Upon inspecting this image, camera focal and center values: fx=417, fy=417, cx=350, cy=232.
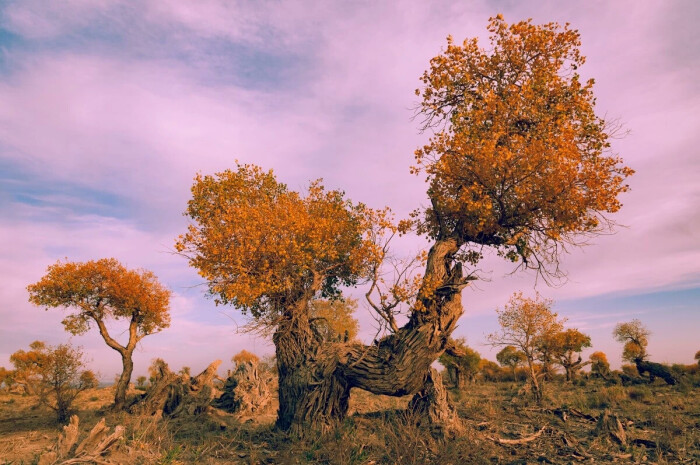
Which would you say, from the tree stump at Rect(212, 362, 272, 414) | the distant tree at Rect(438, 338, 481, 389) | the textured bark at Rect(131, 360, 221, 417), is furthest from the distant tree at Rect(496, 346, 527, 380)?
the textured bark at Rect(131, 360, 221, 417)

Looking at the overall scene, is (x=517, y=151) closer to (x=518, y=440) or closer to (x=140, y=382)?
(x=518, y=440)

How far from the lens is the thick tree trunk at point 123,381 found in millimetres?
24312

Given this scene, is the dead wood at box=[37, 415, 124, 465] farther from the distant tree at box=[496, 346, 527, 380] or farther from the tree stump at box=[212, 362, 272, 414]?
the distant tree at box=[496, 346, 527, 380]

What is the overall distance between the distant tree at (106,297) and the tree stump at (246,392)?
655 cm

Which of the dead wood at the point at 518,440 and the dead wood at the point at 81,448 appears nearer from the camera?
the dead wood at the point at 81,448

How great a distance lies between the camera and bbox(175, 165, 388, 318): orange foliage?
14.4 meters

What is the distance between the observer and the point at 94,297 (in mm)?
25766

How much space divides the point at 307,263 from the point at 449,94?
819cm

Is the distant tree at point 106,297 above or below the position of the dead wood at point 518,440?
above

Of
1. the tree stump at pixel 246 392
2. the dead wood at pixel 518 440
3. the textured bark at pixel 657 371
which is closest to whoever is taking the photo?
the dead wood at pixel 518 440

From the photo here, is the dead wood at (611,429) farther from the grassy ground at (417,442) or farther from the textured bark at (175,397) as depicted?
the textured bark at (175,397)

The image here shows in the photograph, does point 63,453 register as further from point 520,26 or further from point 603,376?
point 603,376

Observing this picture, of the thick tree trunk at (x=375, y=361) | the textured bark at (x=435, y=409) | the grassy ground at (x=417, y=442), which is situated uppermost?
the thick tree trunk at (x=375, y=361)

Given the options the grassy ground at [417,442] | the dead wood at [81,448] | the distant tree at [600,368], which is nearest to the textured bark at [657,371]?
the distant tree at [600,368]
